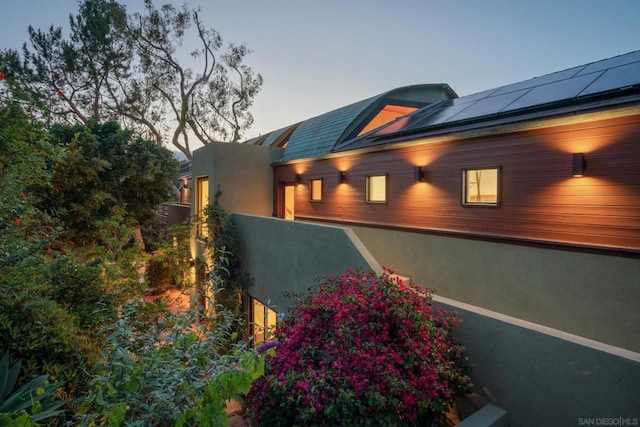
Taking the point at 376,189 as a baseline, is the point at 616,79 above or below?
above

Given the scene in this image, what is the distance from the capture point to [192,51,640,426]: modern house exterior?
3.16 metres

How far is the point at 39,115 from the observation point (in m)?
4.88

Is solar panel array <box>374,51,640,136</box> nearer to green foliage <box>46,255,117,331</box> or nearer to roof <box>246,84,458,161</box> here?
roof <box>246,84,458,161</box>

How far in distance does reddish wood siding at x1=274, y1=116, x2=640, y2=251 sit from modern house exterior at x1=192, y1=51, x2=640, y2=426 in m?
0.02

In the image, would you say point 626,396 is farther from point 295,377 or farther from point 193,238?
point 193,238

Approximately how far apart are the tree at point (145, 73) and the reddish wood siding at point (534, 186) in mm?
16153

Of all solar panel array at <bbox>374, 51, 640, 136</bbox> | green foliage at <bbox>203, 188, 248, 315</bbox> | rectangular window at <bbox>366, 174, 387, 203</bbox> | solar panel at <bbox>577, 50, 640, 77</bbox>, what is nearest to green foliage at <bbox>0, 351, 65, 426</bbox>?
green foliage at <bbox>203, 188, 248, 315</bbox>

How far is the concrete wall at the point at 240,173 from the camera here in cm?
1080

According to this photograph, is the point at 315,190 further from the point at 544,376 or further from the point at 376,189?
the point at 544,376

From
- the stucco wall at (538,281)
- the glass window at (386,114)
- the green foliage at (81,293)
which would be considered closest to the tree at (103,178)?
the green foliage at (81,293)

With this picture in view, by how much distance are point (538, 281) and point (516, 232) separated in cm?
85

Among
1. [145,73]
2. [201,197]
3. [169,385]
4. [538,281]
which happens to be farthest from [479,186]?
[145,73]

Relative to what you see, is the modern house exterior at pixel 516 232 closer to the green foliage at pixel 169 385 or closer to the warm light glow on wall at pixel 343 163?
the warm light glow on wall at pixel 343 163

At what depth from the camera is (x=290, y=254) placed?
7.21 m
